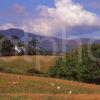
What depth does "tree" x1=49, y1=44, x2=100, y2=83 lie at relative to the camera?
43531 mm

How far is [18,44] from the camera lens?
193 feet

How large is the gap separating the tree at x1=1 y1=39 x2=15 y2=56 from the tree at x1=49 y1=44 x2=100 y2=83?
11424mm

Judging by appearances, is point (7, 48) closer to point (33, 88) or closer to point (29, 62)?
point (29, 62)

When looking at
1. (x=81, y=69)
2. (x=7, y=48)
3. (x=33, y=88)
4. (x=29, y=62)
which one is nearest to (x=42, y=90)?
(x=33, y=88)

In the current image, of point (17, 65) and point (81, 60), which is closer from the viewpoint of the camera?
point (81, 60)

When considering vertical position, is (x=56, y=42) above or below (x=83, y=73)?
above

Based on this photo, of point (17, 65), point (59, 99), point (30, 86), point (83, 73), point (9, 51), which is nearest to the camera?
point (59, 99)

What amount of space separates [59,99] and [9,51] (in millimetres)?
42012

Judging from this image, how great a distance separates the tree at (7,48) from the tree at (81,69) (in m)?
11.4

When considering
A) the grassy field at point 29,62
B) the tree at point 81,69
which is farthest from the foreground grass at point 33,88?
the grassy field at point 29,62

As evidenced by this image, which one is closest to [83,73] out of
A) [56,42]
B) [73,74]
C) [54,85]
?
[73,74]

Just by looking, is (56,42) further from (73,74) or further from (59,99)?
(59,99)

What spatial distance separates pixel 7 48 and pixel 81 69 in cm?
1627

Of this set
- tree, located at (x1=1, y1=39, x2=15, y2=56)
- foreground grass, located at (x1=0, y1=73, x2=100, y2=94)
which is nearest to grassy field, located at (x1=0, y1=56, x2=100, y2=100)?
foreground grass, located at (x1=0, y1=73, x2=100, y2=94)
